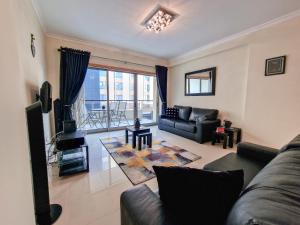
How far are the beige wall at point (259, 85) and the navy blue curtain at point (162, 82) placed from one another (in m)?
1.52

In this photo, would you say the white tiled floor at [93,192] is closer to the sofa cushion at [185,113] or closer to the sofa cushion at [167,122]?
the sofa cushion at [167,122]

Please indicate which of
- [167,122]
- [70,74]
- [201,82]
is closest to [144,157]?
[167,122]

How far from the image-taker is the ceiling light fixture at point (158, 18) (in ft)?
7.91

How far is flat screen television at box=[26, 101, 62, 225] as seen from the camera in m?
1.06

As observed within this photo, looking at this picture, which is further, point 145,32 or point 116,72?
point 116,72

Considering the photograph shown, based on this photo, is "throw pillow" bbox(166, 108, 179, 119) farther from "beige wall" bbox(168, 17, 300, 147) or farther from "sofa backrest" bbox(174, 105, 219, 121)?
"beige wall" bbox(168, 17, 300, 147)

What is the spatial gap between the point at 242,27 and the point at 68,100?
14.7 feet

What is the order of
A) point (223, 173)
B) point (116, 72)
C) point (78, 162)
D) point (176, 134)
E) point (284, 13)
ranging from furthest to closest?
point (116, 72) → point (176, 134) → point (284, 13) → point (78, 162) → point (223, 173)

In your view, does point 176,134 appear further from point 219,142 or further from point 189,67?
point 189,67

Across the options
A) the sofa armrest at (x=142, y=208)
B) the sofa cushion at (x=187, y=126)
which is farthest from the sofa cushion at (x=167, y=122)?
the sofa armrest at (x=142, y=208)

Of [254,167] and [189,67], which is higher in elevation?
[189,67]

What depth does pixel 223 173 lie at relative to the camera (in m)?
0.68

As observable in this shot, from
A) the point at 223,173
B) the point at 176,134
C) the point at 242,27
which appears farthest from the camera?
the point at 176,134

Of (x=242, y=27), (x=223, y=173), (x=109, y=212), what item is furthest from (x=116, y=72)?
(x=223, y=173)
